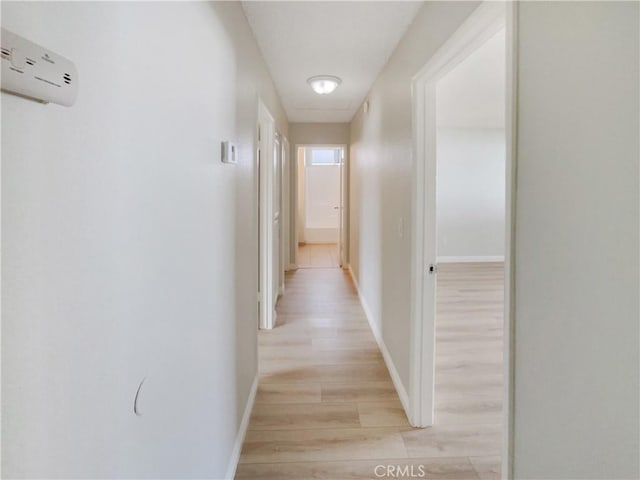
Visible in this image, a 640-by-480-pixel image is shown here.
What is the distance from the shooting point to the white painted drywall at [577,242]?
0.72 meters

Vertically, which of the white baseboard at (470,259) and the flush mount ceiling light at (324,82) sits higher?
the flush mount ceiling light at (324,82)

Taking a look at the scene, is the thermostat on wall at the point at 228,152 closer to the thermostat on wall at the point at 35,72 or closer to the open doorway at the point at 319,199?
the thermostat on wall at the point at 35,72

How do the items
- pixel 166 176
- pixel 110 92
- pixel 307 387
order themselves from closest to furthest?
pixel 110 92 < pixel 166 176 < pixel 307 387

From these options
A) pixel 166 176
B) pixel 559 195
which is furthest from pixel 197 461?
pixel 559 195

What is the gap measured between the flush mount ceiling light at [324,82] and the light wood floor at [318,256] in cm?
357

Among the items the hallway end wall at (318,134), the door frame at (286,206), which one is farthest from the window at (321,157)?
the door frame at (286,206)

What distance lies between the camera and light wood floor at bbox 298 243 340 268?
6641 millimetres

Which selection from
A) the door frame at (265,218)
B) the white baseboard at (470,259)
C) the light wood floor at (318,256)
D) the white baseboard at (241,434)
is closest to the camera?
the white baseboard at (241,434)

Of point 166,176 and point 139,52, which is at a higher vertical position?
point 139,52

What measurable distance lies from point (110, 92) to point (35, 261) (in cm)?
36

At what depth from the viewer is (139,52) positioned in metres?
0.83

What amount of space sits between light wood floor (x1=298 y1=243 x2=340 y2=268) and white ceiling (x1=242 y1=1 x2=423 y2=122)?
3.44m

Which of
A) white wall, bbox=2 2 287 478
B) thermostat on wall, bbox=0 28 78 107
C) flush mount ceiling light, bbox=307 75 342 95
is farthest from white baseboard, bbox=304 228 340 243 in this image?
thermostat on wall, bbox=0 28 78 107

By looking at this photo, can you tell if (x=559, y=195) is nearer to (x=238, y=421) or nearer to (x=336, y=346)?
(x=238, y=421)
